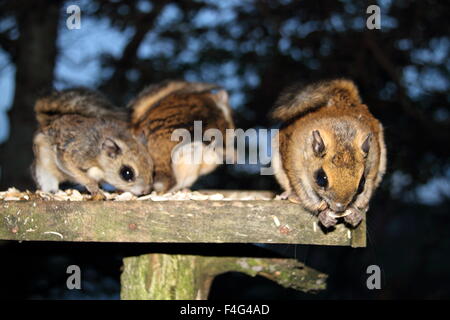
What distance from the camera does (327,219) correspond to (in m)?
2.13

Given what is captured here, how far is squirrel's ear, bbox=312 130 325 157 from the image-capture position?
97.2 inches

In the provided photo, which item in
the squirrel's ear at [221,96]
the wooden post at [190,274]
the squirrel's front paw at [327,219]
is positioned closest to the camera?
the squirrel's front paw at [327,219]

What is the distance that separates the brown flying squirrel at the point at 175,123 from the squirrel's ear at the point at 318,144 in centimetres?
98

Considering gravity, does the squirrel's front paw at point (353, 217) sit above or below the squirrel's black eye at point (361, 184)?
below

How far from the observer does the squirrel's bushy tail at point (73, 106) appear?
364 centimetres

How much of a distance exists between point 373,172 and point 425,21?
2.21 metres

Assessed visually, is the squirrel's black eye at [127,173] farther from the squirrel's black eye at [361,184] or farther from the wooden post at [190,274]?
the squirrel's black eye at [361,184]

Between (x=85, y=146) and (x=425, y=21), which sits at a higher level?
(x=425, y=21)

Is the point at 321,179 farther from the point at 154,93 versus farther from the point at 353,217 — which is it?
the point at 154,93

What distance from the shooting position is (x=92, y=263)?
429 centimetres

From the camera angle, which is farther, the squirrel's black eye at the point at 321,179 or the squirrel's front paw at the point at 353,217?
the squirrel's black eye at the point at 321,179

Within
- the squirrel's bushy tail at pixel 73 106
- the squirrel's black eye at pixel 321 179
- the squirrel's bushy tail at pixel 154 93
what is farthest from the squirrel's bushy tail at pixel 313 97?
the squirrel's bushy tail at pixel 73 106
